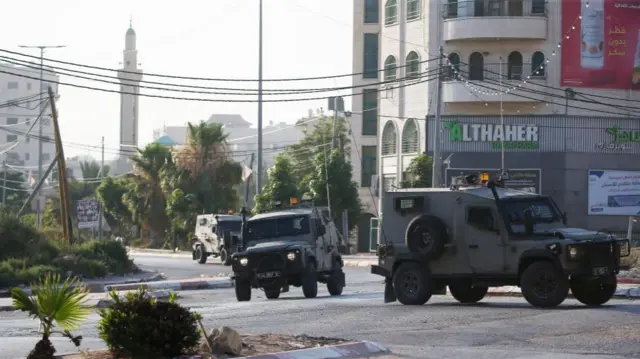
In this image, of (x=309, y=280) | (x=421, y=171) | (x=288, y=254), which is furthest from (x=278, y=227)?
(x=421, y=171)

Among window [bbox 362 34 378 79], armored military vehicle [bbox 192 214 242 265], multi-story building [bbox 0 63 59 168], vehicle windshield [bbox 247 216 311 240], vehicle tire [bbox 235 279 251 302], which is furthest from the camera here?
multi-story building [bbox 0 63 59 168]

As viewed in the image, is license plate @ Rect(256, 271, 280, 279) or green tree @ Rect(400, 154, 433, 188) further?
green tree @ Rect(400, 154, 433, 188)

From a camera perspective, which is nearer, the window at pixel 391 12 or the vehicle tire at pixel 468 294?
the vehicle tire at pixel 468 294

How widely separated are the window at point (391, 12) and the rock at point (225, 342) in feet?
158

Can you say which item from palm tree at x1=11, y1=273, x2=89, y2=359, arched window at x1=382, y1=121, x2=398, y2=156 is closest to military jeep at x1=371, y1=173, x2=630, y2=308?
palm tree at x1=11, y1=273, x2=89, y2=359

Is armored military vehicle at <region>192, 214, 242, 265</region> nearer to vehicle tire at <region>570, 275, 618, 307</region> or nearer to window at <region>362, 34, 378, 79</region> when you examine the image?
window at <region>362, 34, 378, 79</region>

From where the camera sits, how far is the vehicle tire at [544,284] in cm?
1988

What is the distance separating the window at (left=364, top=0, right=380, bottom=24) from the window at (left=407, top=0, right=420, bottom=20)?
10096 millimetres

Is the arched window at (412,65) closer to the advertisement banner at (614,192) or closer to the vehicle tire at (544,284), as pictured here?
the advertisement banner at (614,192)

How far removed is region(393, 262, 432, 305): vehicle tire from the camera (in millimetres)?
21719

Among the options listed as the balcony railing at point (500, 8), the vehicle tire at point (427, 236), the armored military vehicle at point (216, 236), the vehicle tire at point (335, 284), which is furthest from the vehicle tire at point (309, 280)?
the balcony railing at point (500, 8)

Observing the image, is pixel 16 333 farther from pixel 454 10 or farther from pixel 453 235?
pixel 454 10

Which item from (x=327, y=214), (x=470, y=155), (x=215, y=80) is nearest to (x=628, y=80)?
(x=470, y=155)

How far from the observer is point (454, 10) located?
2247 inches
